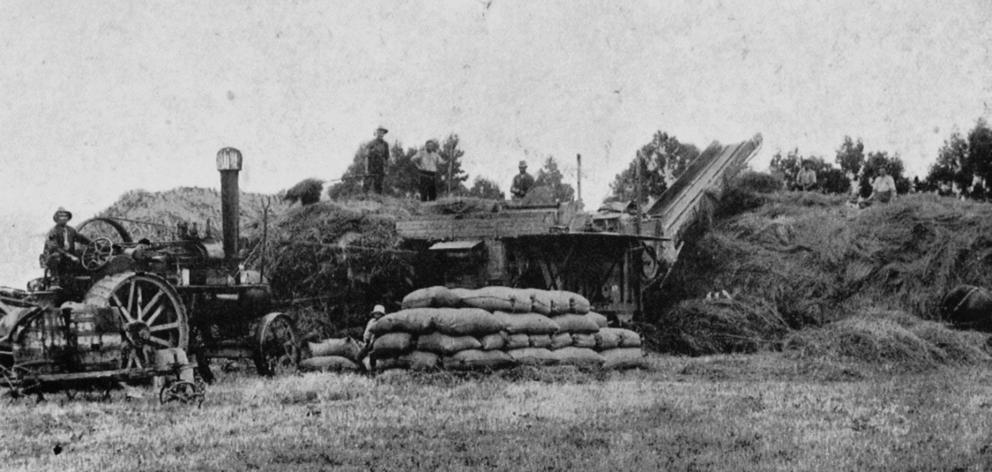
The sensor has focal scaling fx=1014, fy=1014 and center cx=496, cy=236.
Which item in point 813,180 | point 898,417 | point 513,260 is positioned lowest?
point 898,417

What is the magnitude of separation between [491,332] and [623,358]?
2.22m

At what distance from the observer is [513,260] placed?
16.6 m

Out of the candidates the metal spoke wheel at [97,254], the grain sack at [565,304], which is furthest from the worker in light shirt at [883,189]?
the metal spoke wheel at [97,254]

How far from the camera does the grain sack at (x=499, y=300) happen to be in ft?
41.2

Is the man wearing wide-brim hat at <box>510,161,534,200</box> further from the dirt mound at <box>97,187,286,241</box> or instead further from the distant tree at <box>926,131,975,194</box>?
the distant tree at <box>926,131,975,194</box>

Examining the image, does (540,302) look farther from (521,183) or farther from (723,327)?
(521,183)

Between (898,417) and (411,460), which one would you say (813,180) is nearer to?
(898,417)

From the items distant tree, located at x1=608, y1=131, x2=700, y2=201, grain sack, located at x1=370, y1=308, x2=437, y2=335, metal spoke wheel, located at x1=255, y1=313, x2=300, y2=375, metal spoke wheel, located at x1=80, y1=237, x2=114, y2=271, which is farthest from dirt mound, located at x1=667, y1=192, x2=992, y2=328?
distant tree, located at x1=608, y1=131, x2=700, y2=201

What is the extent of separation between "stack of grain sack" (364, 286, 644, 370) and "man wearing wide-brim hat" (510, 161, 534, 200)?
24.4 feet

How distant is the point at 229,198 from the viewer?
13.2m

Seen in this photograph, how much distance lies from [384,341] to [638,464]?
6.21 m

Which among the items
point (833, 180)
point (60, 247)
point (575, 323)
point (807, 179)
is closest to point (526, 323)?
point (575, 323)

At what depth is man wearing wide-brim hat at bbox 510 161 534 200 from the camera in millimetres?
20859

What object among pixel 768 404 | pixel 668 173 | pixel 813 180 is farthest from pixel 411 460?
pixel 668 173
